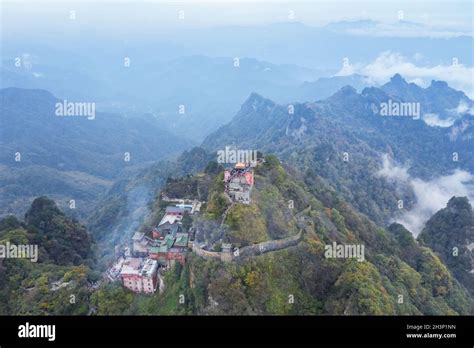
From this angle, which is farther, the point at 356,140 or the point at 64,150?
the point at 64,150

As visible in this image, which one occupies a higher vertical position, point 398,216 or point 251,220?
point 251,220

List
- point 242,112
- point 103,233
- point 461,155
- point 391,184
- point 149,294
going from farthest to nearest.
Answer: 1. point 242,112
2. point 461,155
3. point 391,184
4. point 103,233
5. point 149,294

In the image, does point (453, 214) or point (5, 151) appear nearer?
point (453, 214)

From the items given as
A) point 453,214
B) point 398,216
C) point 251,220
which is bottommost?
point 398,216

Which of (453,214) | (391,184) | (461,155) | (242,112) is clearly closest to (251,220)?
(453,214)

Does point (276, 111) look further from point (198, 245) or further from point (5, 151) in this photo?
point (198, 245)

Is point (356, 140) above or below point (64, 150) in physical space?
above

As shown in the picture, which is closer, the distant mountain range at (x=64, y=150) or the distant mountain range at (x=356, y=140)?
the distant mountain range at (x=356, y=140)

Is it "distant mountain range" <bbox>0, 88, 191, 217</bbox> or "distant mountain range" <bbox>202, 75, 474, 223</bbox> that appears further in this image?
"distant mountain range" <bbox>0, 88, 191, 217</bbox>

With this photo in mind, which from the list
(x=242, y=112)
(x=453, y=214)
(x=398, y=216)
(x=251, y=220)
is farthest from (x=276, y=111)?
(x=251, y=220)

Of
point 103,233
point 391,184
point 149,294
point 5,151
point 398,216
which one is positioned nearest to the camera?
point 149,294
